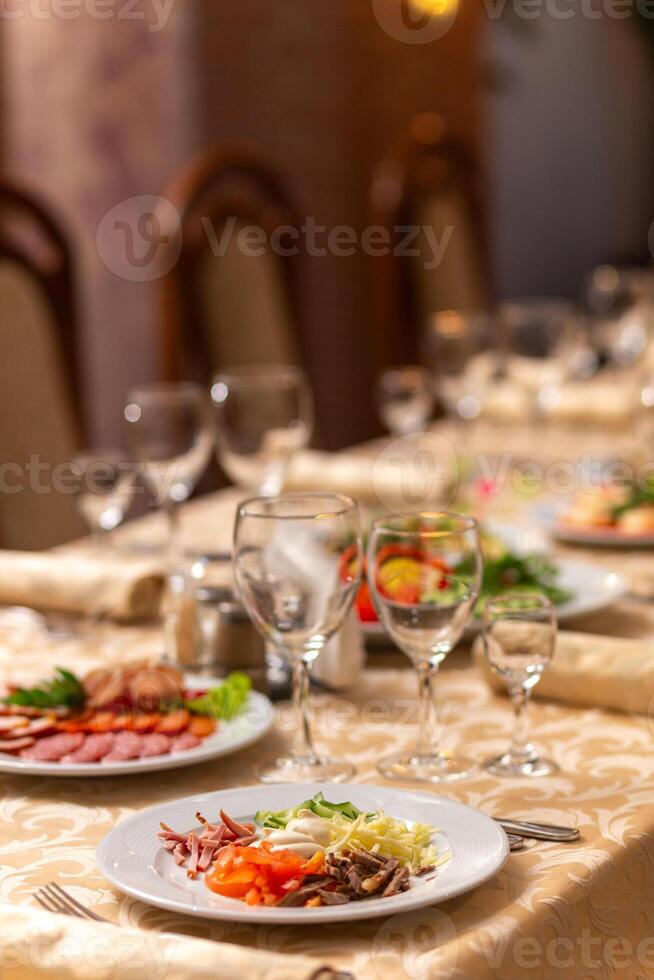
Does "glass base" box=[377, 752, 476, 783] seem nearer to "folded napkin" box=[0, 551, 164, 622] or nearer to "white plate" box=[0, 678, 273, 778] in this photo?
"white plate" box=[0, 678, 273, 778]

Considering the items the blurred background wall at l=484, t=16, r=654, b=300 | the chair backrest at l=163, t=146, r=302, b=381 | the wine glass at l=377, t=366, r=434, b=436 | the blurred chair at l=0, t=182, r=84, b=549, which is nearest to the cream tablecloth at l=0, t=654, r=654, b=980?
the wine glass at l=377, t=366, r=434, b=436

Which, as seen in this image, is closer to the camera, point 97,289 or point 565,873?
point 565,873

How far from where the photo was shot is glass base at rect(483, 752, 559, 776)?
97cm

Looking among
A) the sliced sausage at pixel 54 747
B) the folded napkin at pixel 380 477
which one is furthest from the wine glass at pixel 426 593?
the folded napkin at pixel 380 477

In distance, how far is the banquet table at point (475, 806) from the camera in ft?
2.33

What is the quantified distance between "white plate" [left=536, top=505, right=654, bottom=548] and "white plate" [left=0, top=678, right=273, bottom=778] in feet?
2.23

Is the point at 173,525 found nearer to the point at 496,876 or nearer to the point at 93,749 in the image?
the point at 93,749

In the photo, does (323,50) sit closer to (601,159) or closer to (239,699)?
→ (239,699)

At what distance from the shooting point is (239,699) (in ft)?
3.50

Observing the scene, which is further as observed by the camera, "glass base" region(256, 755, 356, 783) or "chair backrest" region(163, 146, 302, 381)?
"chair backrest" region(163, 146, 302, 381)

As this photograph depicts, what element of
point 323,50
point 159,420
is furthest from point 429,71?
point 159,420

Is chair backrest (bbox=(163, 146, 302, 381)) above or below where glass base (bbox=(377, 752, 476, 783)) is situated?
above

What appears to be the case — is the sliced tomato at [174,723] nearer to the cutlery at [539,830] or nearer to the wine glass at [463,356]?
the cutlery at [539,830]

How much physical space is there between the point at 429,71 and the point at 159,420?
3473 mm
